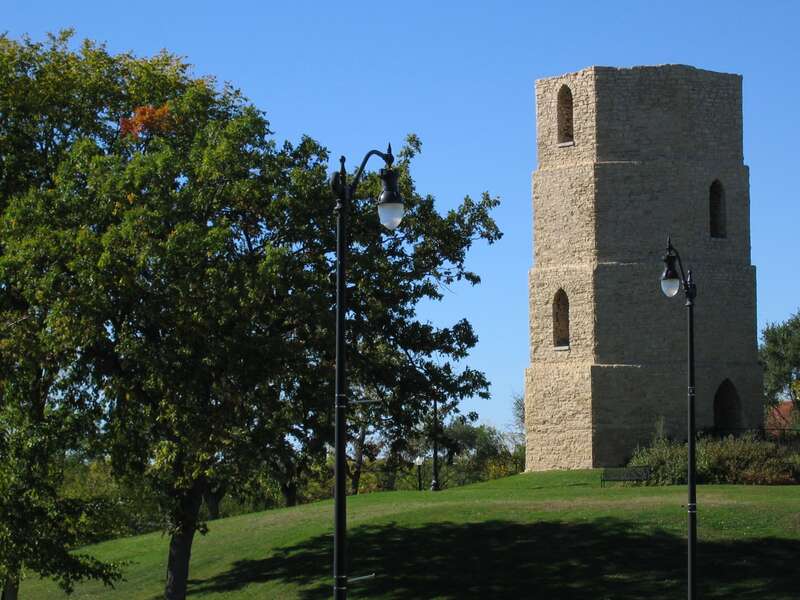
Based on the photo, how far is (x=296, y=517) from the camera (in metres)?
41.7

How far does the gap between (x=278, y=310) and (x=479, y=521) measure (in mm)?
10178

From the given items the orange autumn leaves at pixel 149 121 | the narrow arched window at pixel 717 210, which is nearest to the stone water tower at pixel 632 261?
the narrow arched window at pixel 717 210

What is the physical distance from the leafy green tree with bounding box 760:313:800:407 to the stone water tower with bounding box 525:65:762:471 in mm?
34751

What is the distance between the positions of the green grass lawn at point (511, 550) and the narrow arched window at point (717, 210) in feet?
46.7

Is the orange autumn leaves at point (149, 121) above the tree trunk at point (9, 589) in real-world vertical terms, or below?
above

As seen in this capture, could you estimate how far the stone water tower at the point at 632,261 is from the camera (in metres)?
50.9

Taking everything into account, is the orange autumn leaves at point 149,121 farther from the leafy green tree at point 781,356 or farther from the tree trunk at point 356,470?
the leafy green tree at point 781,356

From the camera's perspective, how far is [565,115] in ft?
176

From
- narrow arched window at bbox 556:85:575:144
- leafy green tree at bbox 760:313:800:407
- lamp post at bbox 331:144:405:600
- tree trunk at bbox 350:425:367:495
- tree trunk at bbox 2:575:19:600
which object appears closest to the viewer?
lamp post at bbox 331:144:405:600

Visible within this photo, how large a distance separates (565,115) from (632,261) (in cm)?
667

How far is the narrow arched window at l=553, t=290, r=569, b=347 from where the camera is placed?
52500 millimetres

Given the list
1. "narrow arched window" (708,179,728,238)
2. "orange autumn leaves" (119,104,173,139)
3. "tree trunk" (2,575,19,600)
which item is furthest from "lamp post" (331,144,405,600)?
"narrow arched window" (708,179,728,238)

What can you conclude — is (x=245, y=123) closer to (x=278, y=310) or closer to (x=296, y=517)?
(x=278, y=310)

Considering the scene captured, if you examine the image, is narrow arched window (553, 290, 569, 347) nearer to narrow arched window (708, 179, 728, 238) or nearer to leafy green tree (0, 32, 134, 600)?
narrow arched window (708, 179, 728, 238)
